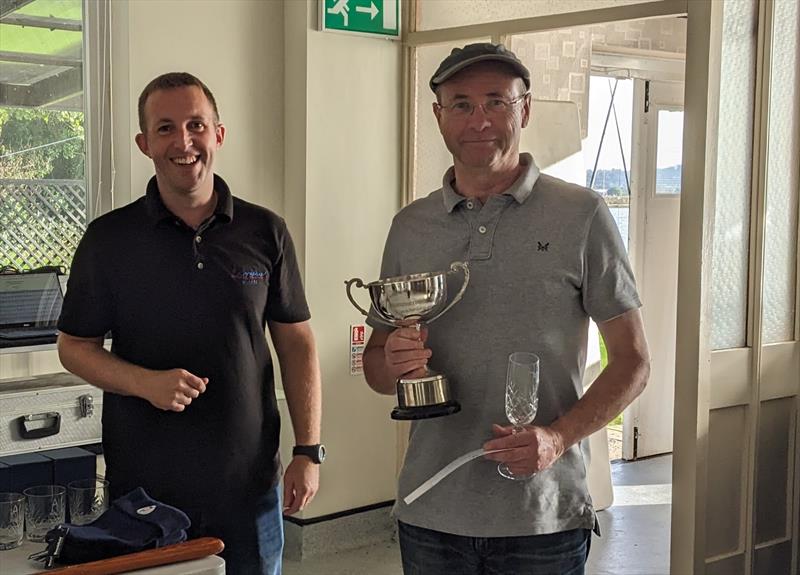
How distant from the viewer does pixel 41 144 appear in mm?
3941

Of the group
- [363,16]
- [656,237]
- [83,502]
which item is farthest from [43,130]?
[656,237]

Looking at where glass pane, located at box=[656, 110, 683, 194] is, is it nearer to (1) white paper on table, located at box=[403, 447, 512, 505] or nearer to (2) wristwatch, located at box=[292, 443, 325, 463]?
(2) wristwatch, located at box=[292, 443, 325, 463]

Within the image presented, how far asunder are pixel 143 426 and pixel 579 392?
1001 mm

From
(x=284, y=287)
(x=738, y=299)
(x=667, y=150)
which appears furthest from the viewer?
(x=667, y=150)

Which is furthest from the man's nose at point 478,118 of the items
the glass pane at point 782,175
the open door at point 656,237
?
the open door at point 656,237

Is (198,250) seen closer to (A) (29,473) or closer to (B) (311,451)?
(B) (311,451)

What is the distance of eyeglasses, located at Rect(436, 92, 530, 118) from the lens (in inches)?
82.0

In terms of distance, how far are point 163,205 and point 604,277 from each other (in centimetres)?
106

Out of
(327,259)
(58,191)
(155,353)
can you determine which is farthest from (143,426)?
(327,259)

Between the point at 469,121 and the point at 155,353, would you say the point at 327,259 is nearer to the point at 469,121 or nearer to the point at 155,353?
the point at 155,353

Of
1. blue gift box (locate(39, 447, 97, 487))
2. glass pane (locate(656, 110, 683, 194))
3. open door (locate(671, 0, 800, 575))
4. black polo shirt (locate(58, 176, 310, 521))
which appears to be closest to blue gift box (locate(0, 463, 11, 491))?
blue gift box (locate(39, 447, 97, 487))

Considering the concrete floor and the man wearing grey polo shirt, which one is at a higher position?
the man wearing grey polo shirt

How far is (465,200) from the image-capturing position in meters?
2.15

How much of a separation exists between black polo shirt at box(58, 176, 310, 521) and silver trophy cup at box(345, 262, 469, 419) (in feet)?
1.48
